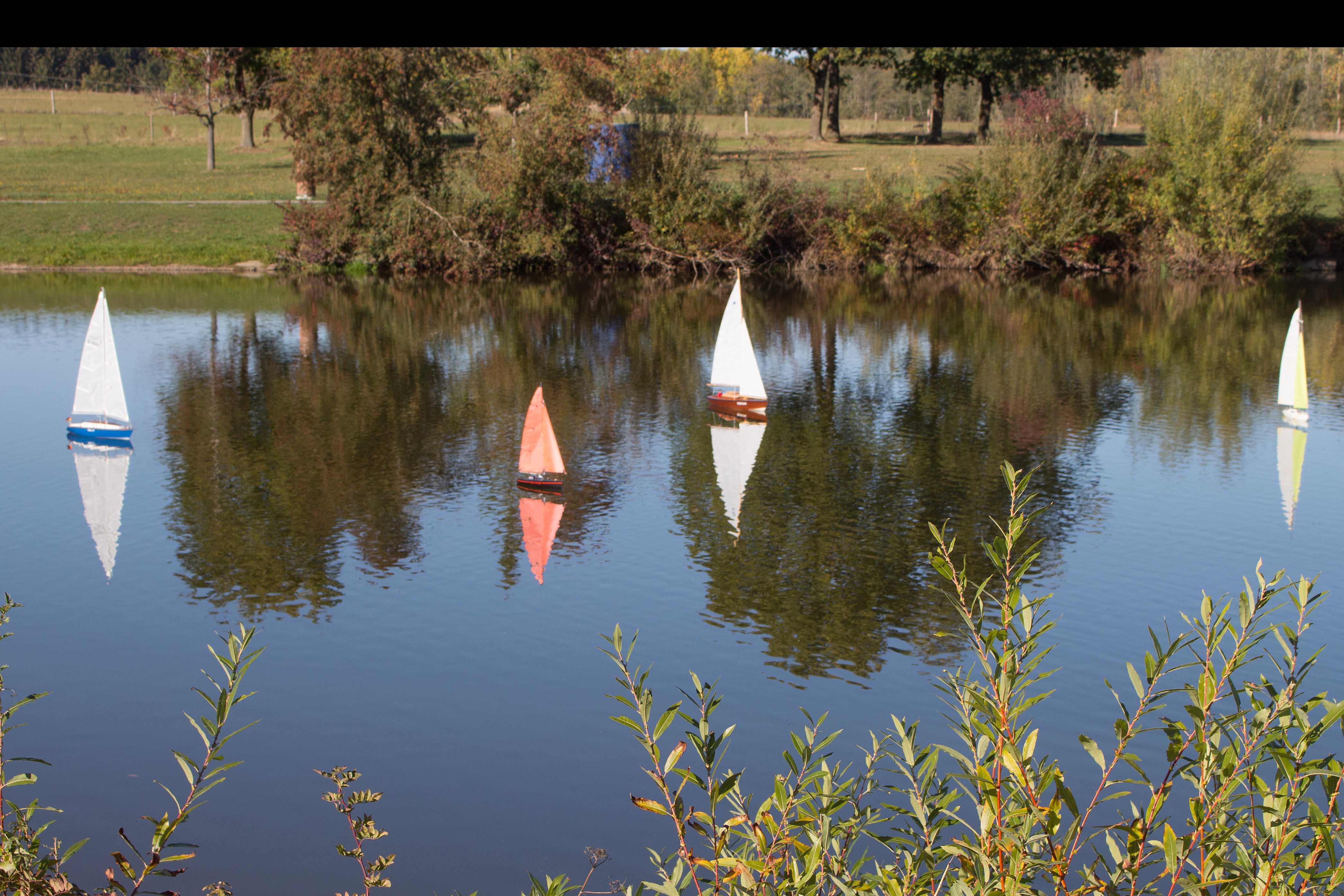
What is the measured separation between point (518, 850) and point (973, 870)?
673cm

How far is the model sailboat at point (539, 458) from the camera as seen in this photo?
19906 millimetres

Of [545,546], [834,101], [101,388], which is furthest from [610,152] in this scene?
[545,546]

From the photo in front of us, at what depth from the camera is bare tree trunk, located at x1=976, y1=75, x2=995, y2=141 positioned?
68.9 meters

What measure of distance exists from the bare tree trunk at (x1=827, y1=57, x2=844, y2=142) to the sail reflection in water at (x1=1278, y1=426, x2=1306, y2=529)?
4999cm

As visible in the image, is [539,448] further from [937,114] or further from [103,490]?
[937,114]

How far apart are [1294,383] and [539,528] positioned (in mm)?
16508

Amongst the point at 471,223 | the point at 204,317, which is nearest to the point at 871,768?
the point at 204,317

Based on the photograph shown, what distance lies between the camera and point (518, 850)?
1026 cm

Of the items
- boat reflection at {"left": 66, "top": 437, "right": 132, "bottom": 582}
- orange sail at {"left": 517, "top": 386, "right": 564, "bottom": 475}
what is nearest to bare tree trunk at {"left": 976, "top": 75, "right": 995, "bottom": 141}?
orange sail at {"left": 517, "top": 386, "right": 564, "bottom": 475}

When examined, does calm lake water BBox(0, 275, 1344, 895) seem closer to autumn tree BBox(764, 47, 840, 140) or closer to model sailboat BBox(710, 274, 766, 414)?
Result: model sailboat BBox(710, 274, 766, 414)

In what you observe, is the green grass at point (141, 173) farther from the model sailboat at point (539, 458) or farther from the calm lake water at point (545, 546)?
the model sailboat at point (539, 458)

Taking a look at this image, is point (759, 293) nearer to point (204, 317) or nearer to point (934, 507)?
point (204, 317)

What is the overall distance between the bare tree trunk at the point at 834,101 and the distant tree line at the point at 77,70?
53.1 m

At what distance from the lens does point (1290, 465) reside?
22422mm
